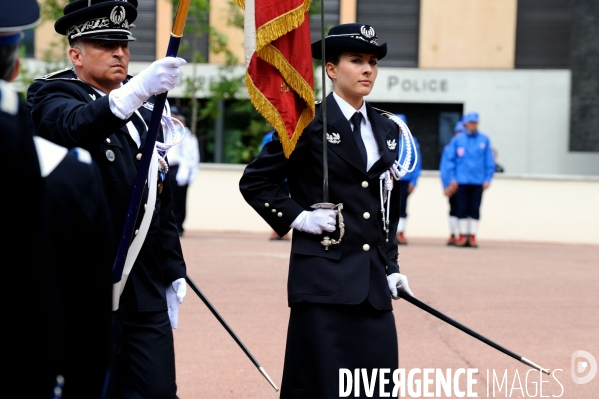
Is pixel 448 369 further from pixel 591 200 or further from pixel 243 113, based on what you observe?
pixel 243 113

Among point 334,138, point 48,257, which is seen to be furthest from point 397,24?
point 48,257

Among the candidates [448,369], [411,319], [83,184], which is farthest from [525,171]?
[83,184]

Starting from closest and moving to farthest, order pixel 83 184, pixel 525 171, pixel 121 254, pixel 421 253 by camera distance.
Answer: pixel 83 184, pixel 121 254, pixel 421 253, pixel 525 171

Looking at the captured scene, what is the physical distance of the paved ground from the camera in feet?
20.7

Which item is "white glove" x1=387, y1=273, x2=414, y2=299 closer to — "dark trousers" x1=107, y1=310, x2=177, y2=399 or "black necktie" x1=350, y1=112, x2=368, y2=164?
"black necktie" x1=350, y1=112, x2=368, y2=164

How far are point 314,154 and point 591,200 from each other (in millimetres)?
13650

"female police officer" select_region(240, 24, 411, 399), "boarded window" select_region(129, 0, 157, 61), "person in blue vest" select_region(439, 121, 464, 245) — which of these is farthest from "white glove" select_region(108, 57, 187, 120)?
"boarded window" select_region(129, 0, 157, 61)

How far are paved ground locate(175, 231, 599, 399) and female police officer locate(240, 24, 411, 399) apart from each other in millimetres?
1807

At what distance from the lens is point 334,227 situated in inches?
162

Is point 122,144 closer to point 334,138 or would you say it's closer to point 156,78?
point 156,78

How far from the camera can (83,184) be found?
2.10m

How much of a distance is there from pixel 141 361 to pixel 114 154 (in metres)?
0.75

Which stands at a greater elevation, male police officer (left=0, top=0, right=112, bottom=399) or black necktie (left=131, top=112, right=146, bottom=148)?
black necktie (left=131, top=112, right=146, bottom=148)

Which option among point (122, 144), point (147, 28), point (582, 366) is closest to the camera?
point (122, 144)
